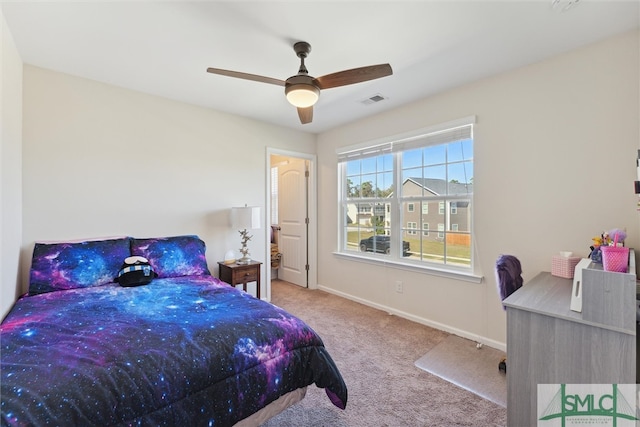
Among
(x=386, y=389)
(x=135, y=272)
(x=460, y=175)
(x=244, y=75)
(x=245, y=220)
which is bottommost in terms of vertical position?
(x=386, y=389)

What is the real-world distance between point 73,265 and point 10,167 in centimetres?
83

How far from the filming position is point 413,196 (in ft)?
10.8

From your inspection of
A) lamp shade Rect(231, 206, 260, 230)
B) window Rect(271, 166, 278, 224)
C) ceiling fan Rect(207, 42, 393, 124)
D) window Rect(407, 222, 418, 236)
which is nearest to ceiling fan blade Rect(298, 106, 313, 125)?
ceiling fan Rect(207, 42, 393, 124)

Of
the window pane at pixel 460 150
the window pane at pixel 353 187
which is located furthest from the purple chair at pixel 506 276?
the window pane at pixel 353 187

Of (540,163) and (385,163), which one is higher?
(385,163)

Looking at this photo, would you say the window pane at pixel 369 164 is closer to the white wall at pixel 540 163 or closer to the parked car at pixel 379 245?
the white wall at pixel 540 163

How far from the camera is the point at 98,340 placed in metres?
1.32

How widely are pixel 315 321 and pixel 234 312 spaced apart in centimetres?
172

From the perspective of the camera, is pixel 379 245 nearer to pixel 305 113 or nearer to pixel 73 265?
pixel 305 113

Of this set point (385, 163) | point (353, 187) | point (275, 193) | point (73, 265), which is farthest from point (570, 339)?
point (275, 193)

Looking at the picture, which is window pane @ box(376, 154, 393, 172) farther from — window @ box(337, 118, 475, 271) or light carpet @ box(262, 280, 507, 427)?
light carpet @ box(262, 280, 507, 427)

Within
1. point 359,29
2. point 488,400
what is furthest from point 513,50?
point 488,400

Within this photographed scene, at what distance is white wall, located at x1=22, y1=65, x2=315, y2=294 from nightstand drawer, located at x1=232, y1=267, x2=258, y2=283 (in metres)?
0.43

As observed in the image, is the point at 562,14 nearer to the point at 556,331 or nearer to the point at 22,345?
the point at 556,331
